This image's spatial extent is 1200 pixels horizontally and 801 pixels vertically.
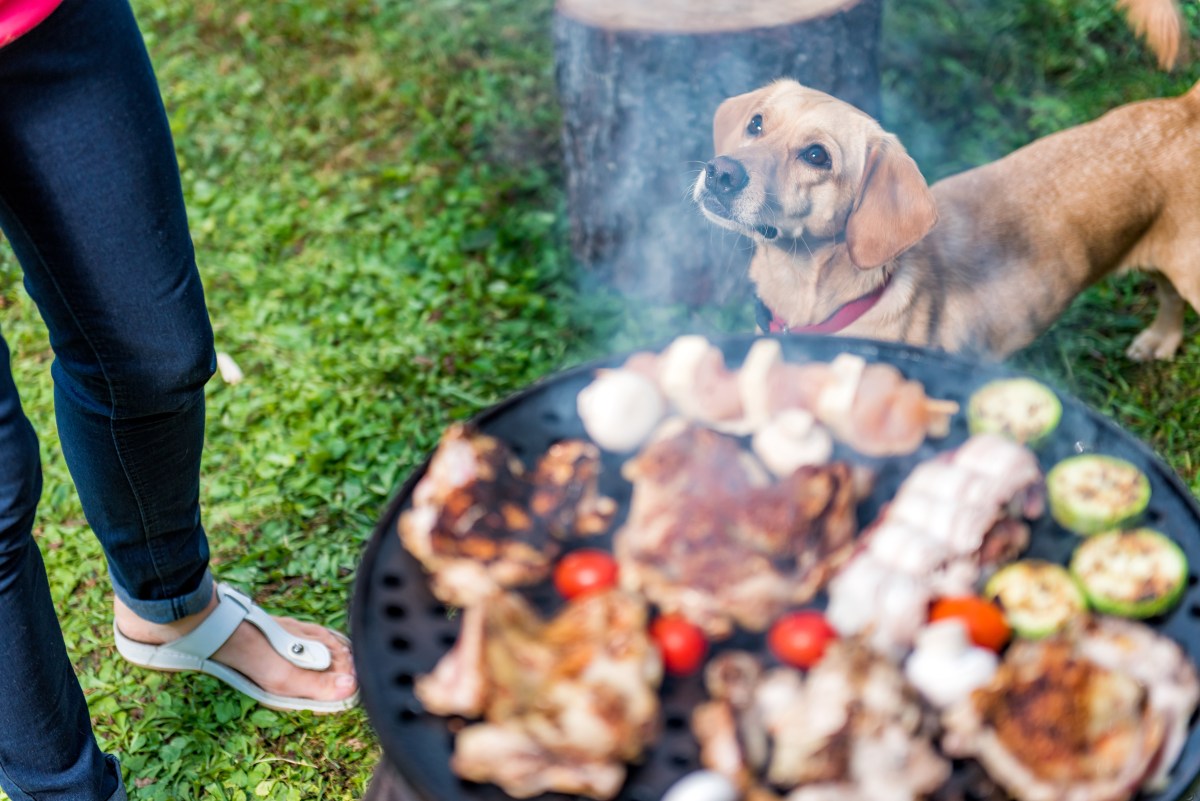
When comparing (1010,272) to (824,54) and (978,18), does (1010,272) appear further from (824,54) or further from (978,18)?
(978,18)

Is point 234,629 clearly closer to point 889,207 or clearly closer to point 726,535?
point 726,535

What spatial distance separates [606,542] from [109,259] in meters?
1.20

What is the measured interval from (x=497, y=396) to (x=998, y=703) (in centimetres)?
308

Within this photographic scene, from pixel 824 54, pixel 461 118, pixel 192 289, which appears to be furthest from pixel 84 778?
pixel 461 118

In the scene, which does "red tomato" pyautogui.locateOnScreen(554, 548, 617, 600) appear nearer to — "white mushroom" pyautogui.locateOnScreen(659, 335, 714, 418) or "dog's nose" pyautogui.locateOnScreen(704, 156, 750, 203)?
"white mushroom" pyautogui.locateOnScreen(659, 335, 714, 418)

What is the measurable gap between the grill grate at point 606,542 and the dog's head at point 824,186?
3.26ft

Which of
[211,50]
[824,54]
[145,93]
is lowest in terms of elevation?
[211,50]

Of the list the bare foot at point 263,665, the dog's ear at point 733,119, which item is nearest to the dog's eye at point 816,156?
the dog's ear at point 733,119

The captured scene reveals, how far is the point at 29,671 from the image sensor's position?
223 cm

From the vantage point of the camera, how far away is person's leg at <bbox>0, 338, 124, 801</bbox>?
6.70ft

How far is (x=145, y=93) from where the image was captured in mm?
2244

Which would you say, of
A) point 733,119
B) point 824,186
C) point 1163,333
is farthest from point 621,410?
point 1163,333

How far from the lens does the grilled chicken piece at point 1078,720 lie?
144 cm

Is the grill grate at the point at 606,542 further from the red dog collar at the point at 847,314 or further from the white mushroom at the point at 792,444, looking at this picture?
the red dog collar at the point at 847,314
